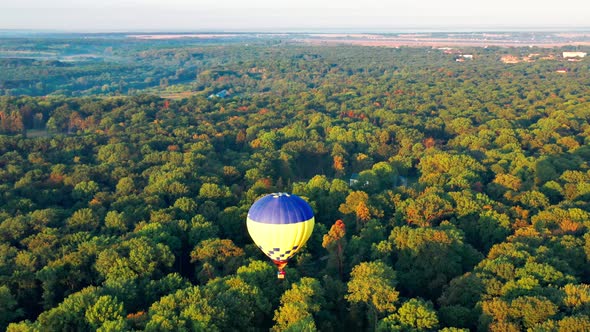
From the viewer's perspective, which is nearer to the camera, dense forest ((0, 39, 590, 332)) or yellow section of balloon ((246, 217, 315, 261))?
dense forest ((0, 39, 590, 332))

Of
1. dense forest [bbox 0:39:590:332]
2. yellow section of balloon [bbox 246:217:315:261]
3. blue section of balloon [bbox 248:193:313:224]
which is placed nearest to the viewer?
dense forest [bbox 0:39:590:332]

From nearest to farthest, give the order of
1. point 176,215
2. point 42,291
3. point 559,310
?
point 559,310 < point 42,291 < point 176,215

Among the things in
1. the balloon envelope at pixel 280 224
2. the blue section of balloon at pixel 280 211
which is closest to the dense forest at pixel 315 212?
the balloon envelope at pixel 280 224

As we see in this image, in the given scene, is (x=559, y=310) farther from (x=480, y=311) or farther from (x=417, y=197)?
(x=417, y=197)

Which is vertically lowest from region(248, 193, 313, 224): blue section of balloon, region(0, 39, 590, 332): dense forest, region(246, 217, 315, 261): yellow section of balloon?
region(0, 39, 590, 332): dense forest

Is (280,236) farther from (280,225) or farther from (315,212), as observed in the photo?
(315,212)

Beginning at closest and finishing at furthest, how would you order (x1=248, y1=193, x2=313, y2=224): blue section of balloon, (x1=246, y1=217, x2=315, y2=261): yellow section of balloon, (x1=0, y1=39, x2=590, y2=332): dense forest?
(x1=0, y1=39, x2=590, y2=332): dense forest < (x1=248, y1=193, x2=313, y2=224): blue section of balloon < (x1=246, y1=217, x2=315, y2=261): yellow section of balloon

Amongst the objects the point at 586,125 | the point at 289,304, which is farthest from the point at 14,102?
the point at 586,125

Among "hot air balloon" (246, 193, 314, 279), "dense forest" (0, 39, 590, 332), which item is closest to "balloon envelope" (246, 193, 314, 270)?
"hot air balloon" (246, 193, 314, 279)

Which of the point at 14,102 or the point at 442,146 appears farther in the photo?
the point at 14,102

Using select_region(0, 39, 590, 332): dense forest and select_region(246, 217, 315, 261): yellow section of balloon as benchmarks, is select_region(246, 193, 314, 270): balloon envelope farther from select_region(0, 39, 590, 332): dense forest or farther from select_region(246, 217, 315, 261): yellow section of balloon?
select_region(0, 39, 590, 332): dense forest
